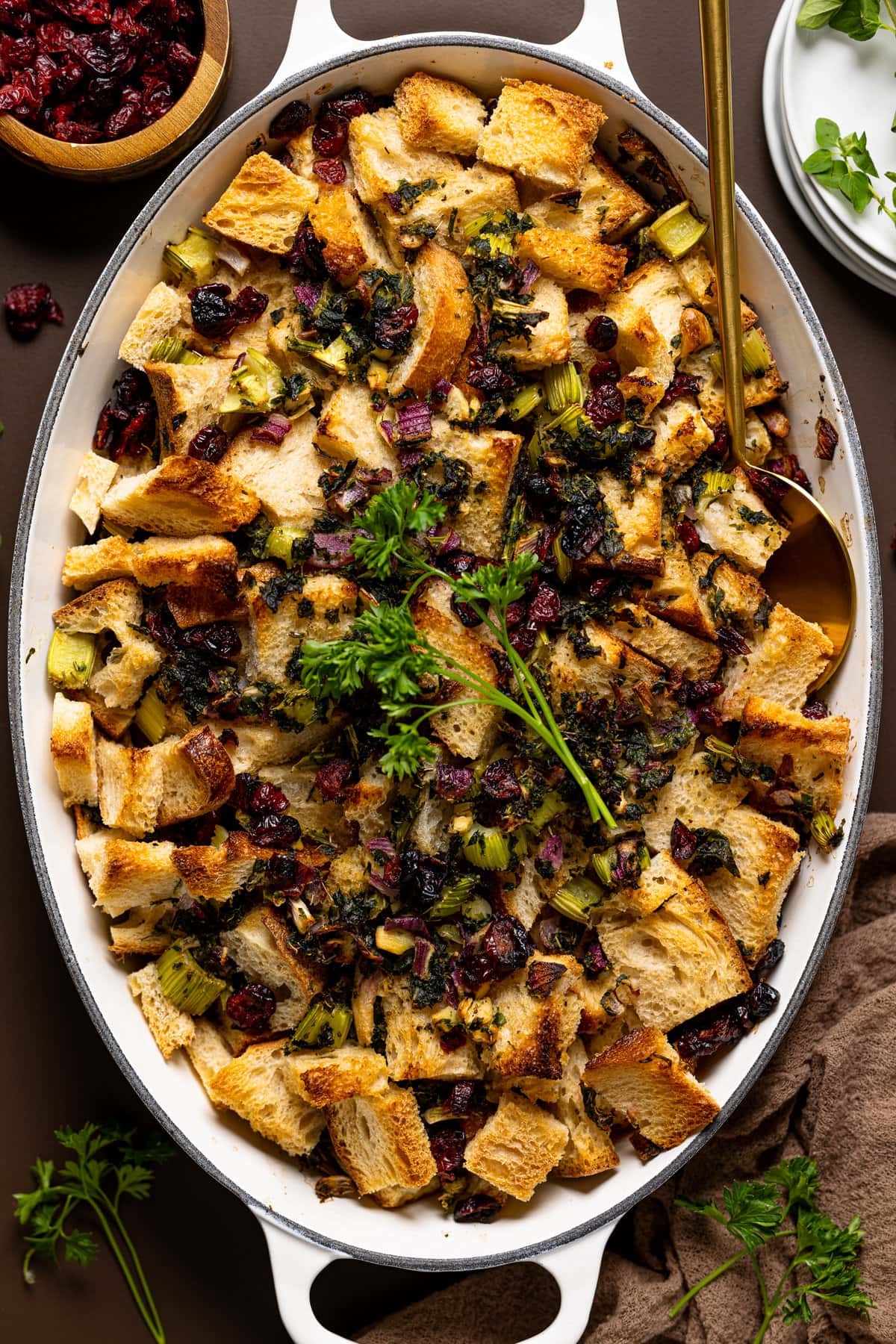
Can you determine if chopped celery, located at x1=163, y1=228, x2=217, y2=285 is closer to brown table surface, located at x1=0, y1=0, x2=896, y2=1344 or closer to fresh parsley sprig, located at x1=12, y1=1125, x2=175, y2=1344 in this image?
brown table surface, located at x1=0, y1=0, x2=896, y2=1344

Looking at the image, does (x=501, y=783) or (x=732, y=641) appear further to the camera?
(x=732, y=641)

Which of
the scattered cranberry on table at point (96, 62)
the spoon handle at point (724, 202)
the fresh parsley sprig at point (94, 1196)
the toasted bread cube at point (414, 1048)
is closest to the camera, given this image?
→ the spoon handle at point (724, 202)

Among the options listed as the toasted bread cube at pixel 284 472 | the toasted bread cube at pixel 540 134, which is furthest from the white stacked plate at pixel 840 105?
the toasted bread cube at pixel 284 472

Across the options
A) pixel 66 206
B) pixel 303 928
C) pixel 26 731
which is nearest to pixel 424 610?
pixel 303 928

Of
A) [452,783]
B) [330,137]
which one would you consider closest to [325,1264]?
[452,783]

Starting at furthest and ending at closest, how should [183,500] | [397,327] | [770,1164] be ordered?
[770,1164] → [397,327] → [183,500]

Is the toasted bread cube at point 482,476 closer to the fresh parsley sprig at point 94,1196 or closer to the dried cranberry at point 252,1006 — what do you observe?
the dried cranberry at point 252,1006

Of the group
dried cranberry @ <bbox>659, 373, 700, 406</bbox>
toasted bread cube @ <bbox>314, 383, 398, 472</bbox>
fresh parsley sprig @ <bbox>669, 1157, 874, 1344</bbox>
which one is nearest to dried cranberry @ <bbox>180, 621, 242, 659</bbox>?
toasted bread cube @ <bbox>314, 383, 398, 472</bbox>

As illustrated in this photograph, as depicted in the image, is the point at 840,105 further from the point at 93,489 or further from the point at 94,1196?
the point at 94,1196
